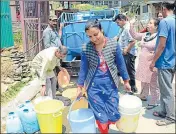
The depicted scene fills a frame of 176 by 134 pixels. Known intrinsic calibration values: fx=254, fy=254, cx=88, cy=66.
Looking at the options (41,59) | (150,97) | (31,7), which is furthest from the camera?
(31,7)

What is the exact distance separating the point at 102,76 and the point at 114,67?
0.20 metres

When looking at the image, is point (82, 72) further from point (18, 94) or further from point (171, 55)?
point (18, 94)

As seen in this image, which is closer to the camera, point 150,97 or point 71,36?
point 150,97

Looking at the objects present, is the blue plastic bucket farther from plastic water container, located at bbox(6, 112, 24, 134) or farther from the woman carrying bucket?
plastic water container, located at bbox(6, 112, 24, 134)

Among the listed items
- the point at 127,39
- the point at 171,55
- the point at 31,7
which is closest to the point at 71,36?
the point at 127,39

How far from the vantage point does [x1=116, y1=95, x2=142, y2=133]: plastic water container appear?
11.1 ft

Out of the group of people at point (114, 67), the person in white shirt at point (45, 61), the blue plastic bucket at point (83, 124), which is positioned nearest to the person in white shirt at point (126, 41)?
the group of people at point (114, 67)

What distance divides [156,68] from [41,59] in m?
1.86

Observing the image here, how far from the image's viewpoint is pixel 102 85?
327 centimetres

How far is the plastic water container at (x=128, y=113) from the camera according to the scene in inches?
133

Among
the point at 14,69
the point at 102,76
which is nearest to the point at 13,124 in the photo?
the point at 102,76

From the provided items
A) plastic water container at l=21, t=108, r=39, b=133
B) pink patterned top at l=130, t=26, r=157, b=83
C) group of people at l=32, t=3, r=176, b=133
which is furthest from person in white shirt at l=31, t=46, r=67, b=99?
pink patterned top at l=130, t=26, r=157, b=83

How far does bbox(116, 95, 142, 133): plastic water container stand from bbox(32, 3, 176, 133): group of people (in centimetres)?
10

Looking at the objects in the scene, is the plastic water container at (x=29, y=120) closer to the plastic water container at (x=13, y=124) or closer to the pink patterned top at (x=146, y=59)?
the plastic water container at (x=13, y=124)
